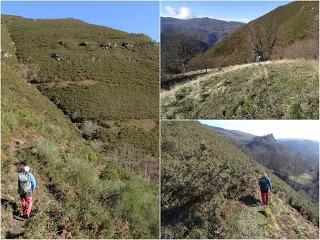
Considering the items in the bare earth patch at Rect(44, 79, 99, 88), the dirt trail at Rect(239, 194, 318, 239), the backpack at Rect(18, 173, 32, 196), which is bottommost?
the dirt trail at Rect(239, 194, 318, 239)

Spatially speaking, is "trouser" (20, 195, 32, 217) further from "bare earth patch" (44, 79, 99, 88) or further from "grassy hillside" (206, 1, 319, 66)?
"bare earth patch" (44, 79, 99, 88)

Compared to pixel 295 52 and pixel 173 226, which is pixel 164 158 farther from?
pixel 295 52

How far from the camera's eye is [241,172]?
8797 millimetres

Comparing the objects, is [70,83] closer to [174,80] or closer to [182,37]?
[182,37]

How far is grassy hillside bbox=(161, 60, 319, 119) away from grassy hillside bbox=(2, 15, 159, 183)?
51.7 ft

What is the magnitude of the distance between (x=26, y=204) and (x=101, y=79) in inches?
1635

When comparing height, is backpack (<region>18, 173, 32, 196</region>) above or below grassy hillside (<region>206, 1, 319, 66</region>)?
below

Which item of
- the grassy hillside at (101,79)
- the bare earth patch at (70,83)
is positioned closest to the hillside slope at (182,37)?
the grassy hillside at (101,79)

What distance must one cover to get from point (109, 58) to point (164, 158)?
48.4m

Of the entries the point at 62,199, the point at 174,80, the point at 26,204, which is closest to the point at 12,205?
the point at 26,204

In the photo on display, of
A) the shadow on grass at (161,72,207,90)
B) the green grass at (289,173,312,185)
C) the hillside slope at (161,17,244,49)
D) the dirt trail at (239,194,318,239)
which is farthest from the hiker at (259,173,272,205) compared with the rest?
the hillside slope at (161,17,244,49)

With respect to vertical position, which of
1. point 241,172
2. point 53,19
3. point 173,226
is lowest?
point 173,226

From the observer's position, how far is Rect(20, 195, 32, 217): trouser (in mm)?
8016

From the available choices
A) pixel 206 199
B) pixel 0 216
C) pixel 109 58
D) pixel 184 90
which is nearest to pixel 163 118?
pixel 184 90
